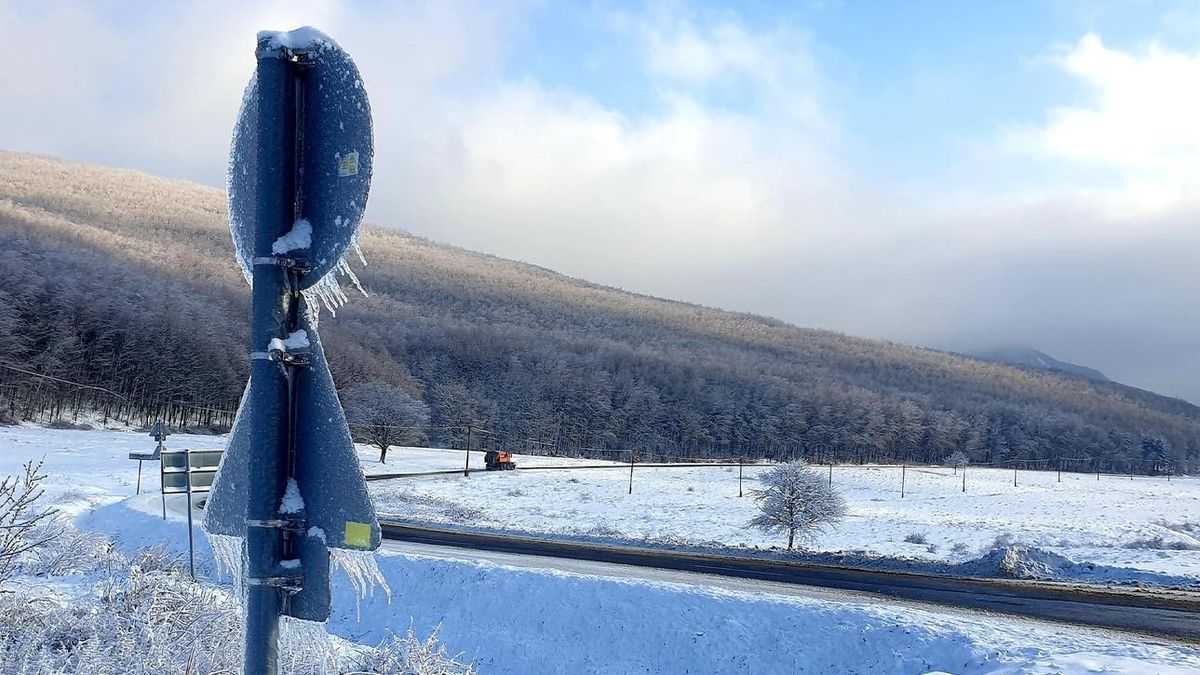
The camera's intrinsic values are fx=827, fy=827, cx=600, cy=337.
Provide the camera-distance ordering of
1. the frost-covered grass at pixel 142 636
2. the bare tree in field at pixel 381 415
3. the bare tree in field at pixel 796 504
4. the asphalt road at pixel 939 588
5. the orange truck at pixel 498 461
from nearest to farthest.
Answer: the frost-covered grass at pixel 142 636 → the asphalt road at pixel 939 588 → the bare tree in field at pixel 796 504 → the orange truck at pixel 498 461 → the bare tree in field at pixel 381 415

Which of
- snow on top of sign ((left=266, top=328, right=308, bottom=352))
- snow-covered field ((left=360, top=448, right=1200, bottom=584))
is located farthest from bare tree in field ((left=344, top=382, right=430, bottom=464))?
snow on top of sign ((left=266, top=328, right=308, bottom=352))

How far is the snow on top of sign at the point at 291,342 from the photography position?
95.7 inches

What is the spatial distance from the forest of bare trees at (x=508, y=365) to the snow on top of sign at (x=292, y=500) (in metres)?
67.8

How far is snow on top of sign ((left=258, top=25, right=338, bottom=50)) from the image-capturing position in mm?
2473

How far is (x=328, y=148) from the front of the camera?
252 centimetres

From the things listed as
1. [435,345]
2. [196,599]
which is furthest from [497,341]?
[196,599]

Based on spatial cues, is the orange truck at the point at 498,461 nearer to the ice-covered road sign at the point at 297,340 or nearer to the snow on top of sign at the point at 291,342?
the ice-covered road sign at the point at 297,340

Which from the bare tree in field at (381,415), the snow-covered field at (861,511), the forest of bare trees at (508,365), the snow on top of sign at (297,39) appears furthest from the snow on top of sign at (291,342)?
the forest of bare trees at (508,365)

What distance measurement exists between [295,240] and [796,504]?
2408cm

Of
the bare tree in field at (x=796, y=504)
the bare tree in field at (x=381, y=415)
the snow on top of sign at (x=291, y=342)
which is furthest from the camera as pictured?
the bare tree in field at (x=381, y=415)

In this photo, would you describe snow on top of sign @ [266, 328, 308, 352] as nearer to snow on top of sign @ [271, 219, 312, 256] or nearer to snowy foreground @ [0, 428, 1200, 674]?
snow on top of sign @ [271, 219, 312, 256]

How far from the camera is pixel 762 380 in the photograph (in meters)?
128

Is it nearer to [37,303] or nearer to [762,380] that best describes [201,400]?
[37,303]

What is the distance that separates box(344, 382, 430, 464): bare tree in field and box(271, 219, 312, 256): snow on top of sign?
55113 millimetres
